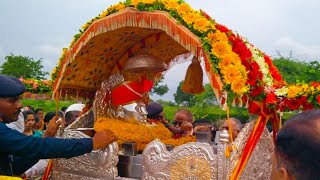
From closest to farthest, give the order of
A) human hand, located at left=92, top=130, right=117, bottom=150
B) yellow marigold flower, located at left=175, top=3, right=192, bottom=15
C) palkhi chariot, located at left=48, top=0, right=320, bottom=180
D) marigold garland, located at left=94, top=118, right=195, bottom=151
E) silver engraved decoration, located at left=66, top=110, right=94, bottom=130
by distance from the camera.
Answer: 1. palkhi chariot, located at left=48, top=0, right=320, bottom=180
2. yellow marigold flower, located at left=175, top=3, right=192, bottom=15
3. human hand, located at left=92, top=130, right=117, bottom=150
4. marigold garland, located at left=94, top=118, right=195, bottom=151
5. silver engraved decoration, located at left=66, top=110, right=94, bottom=130

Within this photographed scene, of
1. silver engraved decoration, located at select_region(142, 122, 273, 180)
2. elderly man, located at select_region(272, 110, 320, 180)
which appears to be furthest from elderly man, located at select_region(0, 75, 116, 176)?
elderly man, located at select_region(272, 110, 320, 180)

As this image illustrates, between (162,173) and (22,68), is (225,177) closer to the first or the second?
(162,173)

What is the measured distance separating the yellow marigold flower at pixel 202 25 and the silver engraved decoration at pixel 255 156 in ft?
2.99

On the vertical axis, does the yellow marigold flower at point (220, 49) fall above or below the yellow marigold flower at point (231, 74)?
above

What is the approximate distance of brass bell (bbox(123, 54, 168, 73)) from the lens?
481cm

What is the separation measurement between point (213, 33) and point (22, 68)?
23.9 m

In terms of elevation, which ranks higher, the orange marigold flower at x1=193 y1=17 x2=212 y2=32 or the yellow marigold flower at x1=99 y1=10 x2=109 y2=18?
the yellow marigold flower at x1=99 y1=10 x2=109 y2=18

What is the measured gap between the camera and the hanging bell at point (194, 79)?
4.83m

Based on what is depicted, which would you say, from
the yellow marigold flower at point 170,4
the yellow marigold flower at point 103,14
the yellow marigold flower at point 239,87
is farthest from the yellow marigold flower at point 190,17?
the yellow marigold flower at point 103,14

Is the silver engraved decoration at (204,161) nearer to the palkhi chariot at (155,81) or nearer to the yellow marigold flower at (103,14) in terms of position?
the palkhi chariot at (155,81)

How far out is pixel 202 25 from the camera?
3.66 meters

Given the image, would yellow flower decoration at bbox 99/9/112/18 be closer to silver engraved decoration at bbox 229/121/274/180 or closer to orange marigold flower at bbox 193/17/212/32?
orange marigold flower at bbox 193/17/212/32

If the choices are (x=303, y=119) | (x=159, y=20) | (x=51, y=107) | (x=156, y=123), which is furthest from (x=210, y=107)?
(x=303, y=119)

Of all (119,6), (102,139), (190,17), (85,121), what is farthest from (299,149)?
(85,121)
